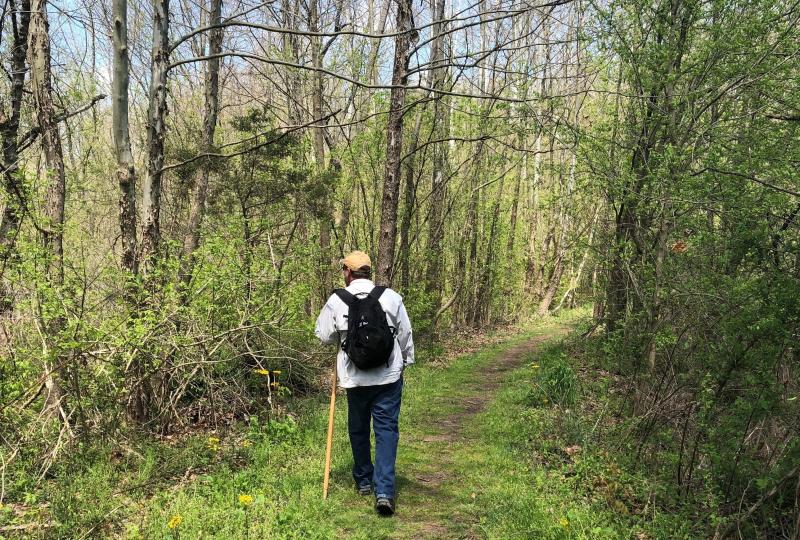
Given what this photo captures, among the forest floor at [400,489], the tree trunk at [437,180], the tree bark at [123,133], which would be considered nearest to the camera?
the forest floor at [400,489]

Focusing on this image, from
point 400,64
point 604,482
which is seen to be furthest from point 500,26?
point 604,482

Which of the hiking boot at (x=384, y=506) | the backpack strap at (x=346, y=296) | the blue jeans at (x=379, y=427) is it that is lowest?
the hiking boot at (x=384, y=506)

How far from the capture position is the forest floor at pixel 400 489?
386 cm

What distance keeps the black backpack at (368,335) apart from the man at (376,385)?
71mm

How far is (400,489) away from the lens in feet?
15.4

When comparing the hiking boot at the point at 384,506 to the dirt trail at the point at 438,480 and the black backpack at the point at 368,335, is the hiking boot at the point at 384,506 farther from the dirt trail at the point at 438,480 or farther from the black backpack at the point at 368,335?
the black backpack at the point at 368,335

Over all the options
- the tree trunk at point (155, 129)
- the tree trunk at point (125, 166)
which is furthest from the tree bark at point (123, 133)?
the tree trunk at point (155, 129)

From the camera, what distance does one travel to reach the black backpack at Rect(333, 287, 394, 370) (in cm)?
A: 412

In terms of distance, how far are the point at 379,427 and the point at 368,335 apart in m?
0.80

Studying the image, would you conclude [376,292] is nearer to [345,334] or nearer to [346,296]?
[346,296]

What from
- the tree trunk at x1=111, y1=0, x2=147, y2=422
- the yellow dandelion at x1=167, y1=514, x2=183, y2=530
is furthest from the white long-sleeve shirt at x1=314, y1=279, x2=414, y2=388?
the tree trunk at x1=111, y1=0, x2=147, y2=422

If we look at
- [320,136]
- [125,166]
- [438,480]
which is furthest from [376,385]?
[320,136]

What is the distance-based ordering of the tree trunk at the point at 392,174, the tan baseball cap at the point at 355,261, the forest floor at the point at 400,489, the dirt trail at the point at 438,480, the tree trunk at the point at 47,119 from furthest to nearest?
1. the tree trunk at the point at 392,174
2. the tree trunk at the point at 47,119
3. the tan baseball cap at the point at 355,261
4. the dirt trail at the point at 438,480
5. the forest floor at the point at 400,489

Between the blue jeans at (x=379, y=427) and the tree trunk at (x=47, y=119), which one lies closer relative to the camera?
the blue jeans at (x=379, y=427)
